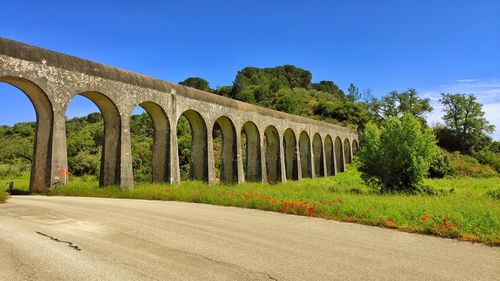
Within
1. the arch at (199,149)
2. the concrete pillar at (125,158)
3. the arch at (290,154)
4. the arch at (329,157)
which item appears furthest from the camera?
the arch at (329,157)

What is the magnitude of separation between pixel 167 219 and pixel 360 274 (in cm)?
411

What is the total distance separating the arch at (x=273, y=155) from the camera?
81.7ft

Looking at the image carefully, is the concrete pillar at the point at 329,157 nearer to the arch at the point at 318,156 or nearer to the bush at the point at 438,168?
the arch at the point at 318,156

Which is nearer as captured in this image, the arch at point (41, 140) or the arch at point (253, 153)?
the arch at point (41, 140)

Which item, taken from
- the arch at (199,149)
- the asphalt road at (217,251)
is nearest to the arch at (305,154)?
the arch at (199,149)

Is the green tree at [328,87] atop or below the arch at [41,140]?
atop

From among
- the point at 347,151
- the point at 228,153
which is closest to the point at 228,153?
the point at 228,153

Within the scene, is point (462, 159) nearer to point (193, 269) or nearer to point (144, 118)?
point (144, 118)

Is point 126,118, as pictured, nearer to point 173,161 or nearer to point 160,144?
point 160,144

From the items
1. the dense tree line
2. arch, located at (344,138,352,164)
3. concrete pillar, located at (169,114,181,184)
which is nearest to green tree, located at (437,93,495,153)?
the dense tree line

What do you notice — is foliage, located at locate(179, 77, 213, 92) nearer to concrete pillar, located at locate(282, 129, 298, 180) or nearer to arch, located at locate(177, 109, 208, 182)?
concrete pillar, located at locate(282, 129, 298, 180)

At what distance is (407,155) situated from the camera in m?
15.0

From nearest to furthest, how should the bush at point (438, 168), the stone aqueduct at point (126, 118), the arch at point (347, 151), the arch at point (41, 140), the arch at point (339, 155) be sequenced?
the stone aqueduct at point (126, 118), the arch at point (41, 140), the bush at point (438, 168), the arch at point (339, 155), the arch at point (347, 151)

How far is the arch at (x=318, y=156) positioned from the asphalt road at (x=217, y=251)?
2555 centimetres
